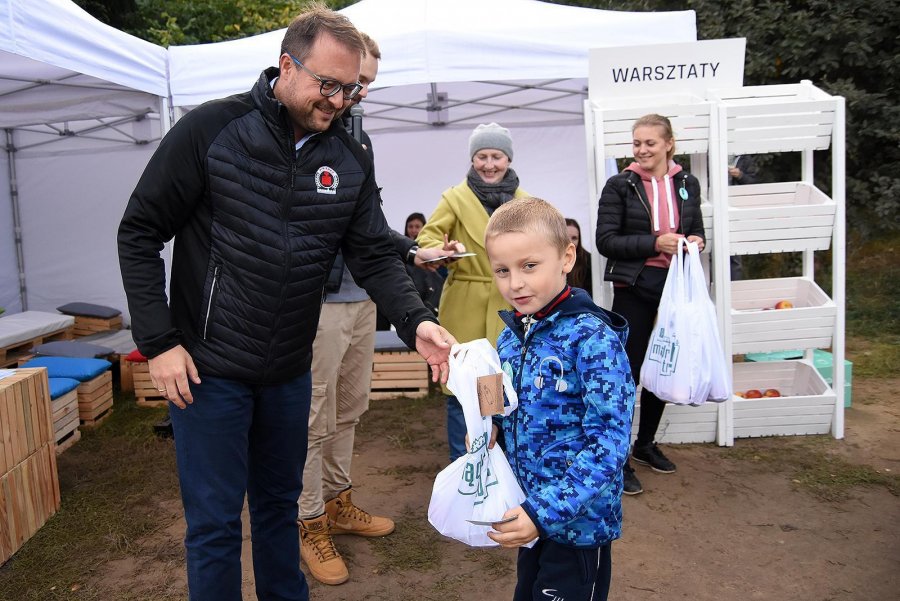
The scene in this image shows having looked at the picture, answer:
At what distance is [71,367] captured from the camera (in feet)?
18.1

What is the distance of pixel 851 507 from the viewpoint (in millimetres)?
3898

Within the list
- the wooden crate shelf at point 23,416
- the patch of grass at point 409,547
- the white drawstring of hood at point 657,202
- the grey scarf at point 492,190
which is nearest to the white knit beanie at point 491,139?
the grey scarf at point 492,190

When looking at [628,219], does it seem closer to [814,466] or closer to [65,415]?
[814,466]

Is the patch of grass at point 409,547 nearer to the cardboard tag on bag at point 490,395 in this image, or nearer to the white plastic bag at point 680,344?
the white plastic bag at point 680,344

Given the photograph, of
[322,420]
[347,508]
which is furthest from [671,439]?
[322,420]

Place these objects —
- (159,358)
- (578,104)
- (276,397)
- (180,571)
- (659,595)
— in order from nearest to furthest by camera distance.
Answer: (159,358) < (276,397) < (659,595) < (180,571) < (578,104)

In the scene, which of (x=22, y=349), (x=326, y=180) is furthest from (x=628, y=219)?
(x=22, y=349)

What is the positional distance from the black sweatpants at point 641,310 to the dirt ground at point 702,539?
0.64m

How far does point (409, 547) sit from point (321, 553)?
18.1 inches

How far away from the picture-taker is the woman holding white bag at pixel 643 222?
4078 millimetres

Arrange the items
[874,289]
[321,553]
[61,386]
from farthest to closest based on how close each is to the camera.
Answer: [874,289] → [61,386] → [321,553]

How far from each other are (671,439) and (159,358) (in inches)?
140

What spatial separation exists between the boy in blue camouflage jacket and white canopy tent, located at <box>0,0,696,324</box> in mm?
3108

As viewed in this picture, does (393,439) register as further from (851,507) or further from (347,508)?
(851,507)
